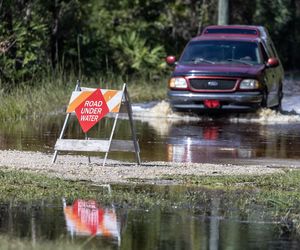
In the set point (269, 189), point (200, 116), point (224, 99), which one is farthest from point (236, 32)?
point (269, 189)

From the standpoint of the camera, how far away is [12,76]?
2678 cm

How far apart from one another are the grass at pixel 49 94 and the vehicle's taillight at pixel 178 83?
8.21 feet

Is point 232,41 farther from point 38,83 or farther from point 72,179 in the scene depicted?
point 72,179

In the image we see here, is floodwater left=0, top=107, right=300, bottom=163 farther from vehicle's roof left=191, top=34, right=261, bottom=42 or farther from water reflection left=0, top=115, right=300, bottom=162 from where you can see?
vehicle's roof left=191, top=34, right=261, bottom=42

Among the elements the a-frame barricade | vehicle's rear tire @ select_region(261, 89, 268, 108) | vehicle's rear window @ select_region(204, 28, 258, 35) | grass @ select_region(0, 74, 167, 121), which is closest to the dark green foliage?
grass @ select_region(0, 74, 167, 121)

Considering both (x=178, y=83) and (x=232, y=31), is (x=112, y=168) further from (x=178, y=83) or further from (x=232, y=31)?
(x=232, y=31)

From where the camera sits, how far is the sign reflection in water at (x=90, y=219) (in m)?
9.37

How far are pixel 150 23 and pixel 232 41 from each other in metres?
12.1

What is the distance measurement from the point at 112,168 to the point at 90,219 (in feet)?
11.4

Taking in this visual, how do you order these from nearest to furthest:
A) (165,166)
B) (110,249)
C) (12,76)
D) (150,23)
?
(110,249)
(165,166)
(12,76)
(150,23)

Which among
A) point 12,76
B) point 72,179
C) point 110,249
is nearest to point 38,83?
point 12,76

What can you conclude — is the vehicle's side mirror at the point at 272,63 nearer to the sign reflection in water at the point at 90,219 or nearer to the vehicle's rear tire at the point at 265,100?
the vehicle's rear tire at the point at 265,100

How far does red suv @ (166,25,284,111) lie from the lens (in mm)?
21641

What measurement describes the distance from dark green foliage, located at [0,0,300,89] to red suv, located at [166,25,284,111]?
4.15 metres
